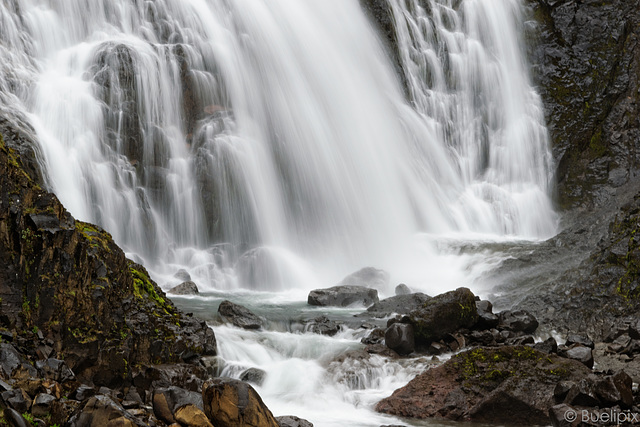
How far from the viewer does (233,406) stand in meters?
5.90

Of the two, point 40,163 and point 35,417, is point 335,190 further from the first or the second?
point 35,417

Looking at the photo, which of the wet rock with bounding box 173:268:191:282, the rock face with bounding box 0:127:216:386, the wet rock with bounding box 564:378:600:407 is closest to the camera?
the rock face with bounding box 0:127:216:386

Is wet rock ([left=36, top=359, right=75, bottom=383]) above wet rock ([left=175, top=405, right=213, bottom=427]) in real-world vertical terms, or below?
above

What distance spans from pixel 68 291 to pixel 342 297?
9747mm

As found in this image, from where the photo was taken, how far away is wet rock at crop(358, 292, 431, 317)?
14.5m

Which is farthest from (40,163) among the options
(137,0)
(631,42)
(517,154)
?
(631,42)

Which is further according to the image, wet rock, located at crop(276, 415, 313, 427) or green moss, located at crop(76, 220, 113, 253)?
green moss, located at crop(76, 220, 113, 253)

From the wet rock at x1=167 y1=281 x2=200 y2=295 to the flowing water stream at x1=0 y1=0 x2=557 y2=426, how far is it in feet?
1.13

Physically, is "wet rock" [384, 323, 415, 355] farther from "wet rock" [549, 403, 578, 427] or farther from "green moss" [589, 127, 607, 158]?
"green moss" [589, 127, 607, 158]

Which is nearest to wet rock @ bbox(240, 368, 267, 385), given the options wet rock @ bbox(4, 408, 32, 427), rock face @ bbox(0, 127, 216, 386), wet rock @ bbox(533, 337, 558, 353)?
rock face @ bbox(0, 127, 216, 386)

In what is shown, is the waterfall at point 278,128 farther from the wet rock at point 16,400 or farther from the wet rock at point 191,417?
the wet rock at point 16,400

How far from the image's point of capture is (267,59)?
25859 millimetres

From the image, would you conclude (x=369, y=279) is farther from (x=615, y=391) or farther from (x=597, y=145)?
(x=597, y=145)

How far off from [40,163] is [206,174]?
572 cm
